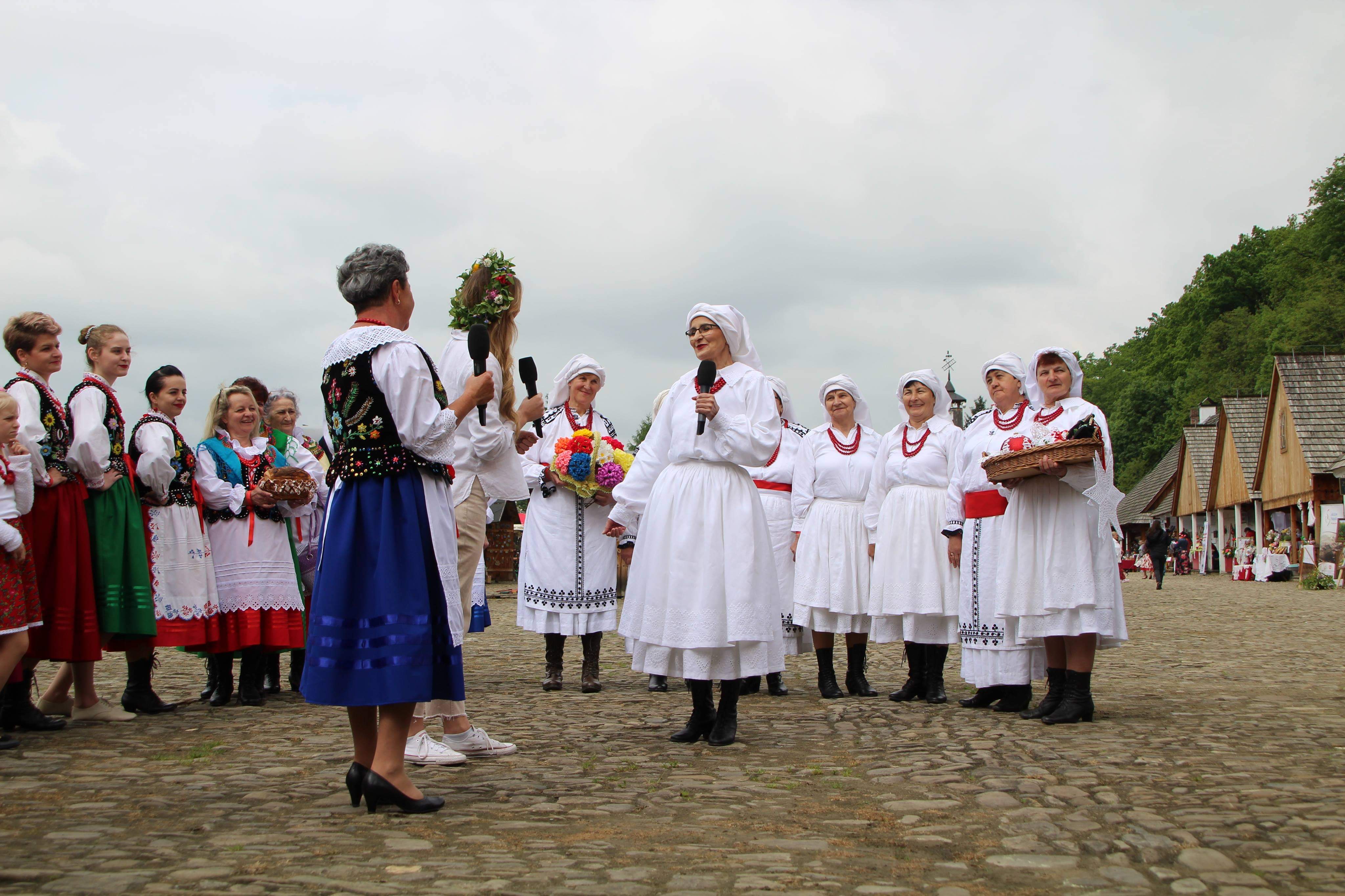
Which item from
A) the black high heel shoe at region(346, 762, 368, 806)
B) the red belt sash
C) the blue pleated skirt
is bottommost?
the black high heel shoe at region(346, 762, 368, 806)

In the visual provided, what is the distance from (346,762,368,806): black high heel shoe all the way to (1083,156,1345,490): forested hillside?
4606cm

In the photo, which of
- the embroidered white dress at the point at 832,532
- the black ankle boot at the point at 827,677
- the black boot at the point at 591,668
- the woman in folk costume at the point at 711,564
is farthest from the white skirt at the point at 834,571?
the woman in folk costume at the point at 711,564

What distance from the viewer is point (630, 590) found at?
19.8 feet

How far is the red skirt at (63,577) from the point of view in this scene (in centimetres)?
654

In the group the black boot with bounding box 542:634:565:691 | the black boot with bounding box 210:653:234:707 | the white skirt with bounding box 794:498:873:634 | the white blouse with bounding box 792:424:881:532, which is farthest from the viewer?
the white blouse with bounding box 792:424:881:532

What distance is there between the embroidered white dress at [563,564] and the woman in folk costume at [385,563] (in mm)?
4273

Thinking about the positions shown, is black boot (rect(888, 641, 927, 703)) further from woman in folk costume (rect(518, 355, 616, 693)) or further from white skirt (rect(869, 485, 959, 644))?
woman in folk costume (rect(518, 355, 616, 693))

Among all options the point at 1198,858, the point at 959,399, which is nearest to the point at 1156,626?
the point at 959,399

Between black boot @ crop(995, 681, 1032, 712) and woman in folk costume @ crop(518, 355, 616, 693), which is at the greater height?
woman in folk costume @ crop(518, 355, 616, 693)

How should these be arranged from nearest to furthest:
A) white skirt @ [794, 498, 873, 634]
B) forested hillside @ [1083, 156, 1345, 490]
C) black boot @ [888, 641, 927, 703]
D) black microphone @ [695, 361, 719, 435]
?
1. black microphone @ [695, 361, 719, 435]
2. black boot @ [888, 641, 927, 703]
3. white skirt @ [794, 498, 873, 634]
4. forested hillside @ [1083, 156, 1345, 490]

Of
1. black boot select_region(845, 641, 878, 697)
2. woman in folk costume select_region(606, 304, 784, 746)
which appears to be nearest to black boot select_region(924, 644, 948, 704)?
black boot select_region(845, 641, 878, 697)

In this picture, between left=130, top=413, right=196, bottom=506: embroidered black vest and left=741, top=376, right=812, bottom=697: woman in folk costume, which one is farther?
left=741, top=376, right=812, bottom=697: woman in folk costume

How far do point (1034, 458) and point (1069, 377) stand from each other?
0.90 meters

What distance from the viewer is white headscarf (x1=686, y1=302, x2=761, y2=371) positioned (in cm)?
627
